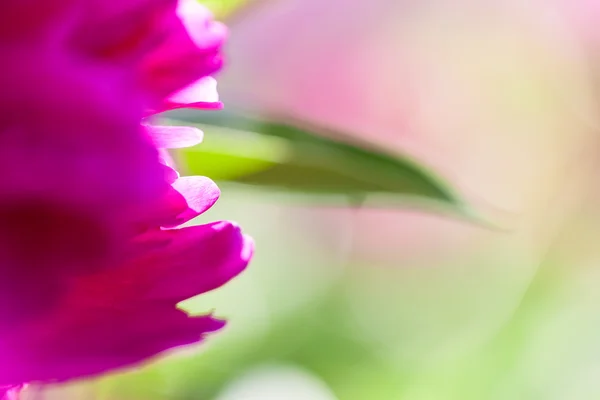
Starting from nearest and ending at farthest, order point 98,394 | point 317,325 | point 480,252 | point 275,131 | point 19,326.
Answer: point 19,326 < point 275,131 < point 98,394 < point 317,325 < point 480,252

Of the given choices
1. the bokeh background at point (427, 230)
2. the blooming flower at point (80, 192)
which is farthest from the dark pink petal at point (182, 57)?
the bokeh background at point (427, 230)

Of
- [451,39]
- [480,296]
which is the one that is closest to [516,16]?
[451,39]

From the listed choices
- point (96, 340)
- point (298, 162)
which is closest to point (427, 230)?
point (298, 162)

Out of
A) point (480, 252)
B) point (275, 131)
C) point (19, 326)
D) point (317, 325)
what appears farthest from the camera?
point (480, 252)

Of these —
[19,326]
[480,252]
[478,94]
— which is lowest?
[19,326]

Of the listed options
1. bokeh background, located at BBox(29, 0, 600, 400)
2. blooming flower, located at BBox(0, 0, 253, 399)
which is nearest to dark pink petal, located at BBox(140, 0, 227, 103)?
blooming flower, located at BBox(0, 0, 253, 399)

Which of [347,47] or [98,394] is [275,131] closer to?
[98,394]

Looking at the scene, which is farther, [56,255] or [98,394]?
[98,394]
